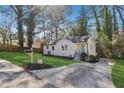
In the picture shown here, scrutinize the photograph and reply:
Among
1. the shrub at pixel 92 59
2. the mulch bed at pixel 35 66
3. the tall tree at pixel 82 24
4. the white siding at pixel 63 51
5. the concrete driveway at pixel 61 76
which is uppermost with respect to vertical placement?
the tall tree at pixel 82 24

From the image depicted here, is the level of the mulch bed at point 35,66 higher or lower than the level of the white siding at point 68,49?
lower

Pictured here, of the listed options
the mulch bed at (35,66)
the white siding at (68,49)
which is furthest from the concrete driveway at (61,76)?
the white siding at (68,49)

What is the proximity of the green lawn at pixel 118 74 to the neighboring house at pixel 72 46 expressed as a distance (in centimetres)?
27

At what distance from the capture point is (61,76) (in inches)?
175

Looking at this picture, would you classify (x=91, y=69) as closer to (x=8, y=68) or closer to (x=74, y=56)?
(x=74, y=56)

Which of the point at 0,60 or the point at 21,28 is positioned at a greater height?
the point at 21,28

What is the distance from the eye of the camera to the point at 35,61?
4.54m

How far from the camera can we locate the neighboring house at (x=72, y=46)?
456 cm

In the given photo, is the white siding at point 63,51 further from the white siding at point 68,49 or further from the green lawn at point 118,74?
the green lawn at point 118,74

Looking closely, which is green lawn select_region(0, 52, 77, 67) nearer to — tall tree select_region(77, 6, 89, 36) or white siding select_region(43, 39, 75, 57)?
white siding select_region(43, 39, 75, 57)

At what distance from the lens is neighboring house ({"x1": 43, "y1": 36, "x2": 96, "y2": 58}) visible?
4562 millimetres

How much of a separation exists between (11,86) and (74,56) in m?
0.71
